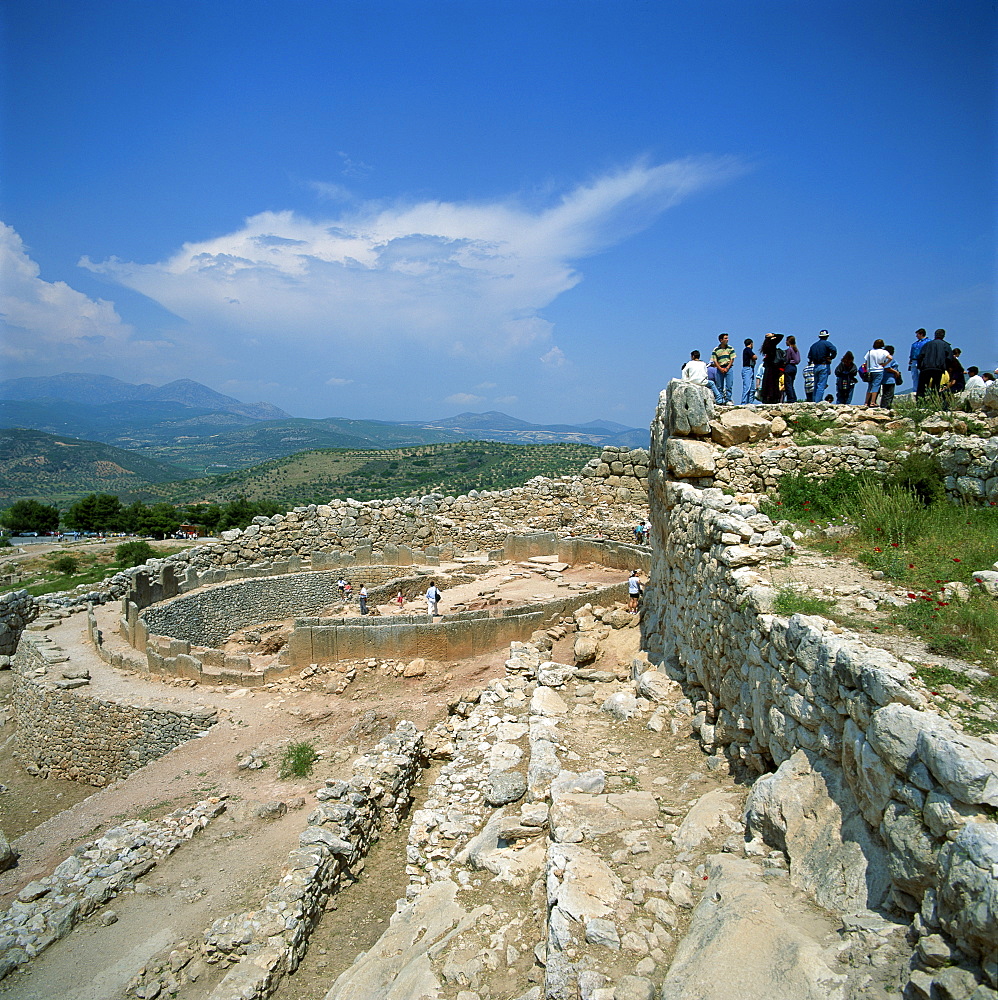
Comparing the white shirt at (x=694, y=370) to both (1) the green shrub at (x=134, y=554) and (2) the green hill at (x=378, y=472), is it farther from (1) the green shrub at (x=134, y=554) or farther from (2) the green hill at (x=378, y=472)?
(2) the green hill at (x=378, y=472)

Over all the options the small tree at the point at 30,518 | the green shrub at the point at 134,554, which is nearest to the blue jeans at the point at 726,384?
the green shrub at the point at 134,554

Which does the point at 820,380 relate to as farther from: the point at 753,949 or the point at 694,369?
the point at 753,949

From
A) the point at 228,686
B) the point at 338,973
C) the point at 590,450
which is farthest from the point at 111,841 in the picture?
the point at 590,450

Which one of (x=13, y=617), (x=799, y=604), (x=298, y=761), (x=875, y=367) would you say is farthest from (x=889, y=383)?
(x=13, y=617)

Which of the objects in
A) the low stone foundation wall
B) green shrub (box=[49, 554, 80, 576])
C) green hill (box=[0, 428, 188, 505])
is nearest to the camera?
the low stone foundation wall

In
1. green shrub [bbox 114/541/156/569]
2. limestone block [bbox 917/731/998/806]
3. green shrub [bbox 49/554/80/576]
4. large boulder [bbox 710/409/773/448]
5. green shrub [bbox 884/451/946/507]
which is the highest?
large boulder [bbox 710/409/773/448]

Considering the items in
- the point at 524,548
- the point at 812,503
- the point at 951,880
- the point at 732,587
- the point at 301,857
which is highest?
the point at 812,503

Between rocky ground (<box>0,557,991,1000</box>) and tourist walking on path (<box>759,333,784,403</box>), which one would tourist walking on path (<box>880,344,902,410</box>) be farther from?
rocky ground (<box>0,557,991,1000</box>)

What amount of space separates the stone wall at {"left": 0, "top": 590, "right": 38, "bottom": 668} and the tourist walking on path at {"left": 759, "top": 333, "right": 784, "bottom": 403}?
22.6 metres

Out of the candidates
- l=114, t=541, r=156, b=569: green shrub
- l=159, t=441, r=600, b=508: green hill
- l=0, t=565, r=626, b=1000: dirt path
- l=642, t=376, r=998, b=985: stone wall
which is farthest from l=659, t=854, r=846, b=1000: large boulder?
l=159, t=441, r=600, b=508: green hill

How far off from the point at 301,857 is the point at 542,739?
333 centimetres

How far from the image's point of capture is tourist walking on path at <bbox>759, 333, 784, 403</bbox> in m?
11.5

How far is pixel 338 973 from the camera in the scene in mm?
5996

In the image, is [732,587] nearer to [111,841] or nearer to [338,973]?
[338,973]
